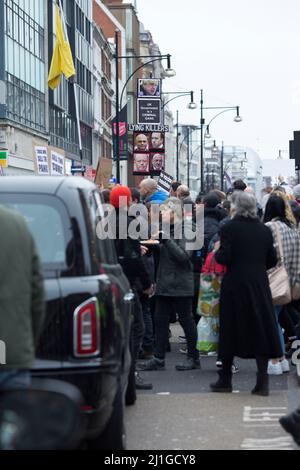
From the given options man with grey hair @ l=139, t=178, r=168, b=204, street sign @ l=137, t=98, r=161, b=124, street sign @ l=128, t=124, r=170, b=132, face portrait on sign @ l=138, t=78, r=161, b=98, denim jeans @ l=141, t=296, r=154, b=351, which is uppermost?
face portrait on sign @ l=138, t=78, r=161, b=98

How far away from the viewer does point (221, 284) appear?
381 inches

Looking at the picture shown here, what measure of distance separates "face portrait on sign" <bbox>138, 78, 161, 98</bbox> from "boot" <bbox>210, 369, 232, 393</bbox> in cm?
3263

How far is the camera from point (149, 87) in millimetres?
42406

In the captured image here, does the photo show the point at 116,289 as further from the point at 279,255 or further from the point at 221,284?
the point at 279,255

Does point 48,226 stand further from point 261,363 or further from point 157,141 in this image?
point 157,141

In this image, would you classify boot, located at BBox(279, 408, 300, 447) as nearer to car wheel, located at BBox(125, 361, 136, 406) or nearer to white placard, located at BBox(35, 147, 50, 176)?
car wheel, located at BBox(125, 361, 136, 406)

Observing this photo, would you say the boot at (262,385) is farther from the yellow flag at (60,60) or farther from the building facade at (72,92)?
the building facade at (72,92)

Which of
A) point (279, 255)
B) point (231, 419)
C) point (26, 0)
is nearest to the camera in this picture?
point (231, 419)

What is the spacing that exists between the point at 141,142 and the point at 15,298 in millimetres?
36618

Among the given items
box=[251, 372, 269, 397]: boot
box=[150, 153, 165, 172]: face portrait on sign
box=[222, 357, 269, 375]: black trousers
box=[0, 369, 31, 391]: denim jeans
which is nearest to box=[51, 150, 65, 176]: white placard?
box=[222, 357, 269, 375]: black trousers

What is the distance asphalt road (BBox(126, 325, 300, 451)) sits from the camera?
24.2ft

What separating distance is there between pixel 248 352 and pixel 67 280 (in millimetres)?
3832

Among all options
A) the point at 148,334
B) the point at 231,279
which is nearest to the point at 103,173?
the point at 148,334
